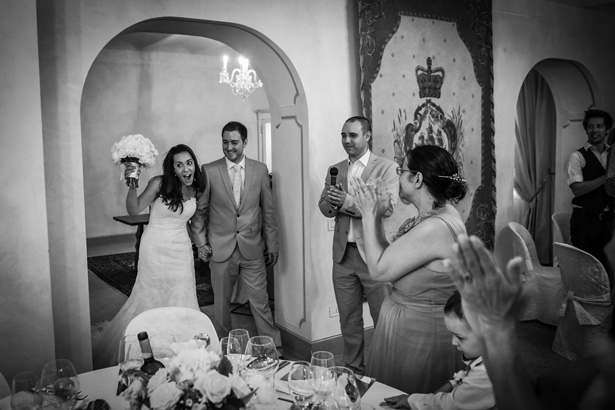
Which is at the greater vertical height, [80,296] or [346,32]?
[346,32]

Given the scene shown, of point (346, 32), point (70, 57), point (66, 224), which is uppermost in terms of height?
point (346, 32)

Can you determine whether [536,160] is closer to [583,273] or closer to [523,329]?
[523,329]

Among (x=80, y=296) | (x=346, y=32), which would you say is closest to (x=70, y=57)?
(x=80, y=296)

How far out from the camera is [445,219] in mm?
2340

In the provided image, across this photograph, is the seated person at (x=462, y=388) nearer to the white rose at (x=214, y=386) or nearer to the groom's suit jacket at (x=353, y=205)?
the white rose at (x=214, y=386)

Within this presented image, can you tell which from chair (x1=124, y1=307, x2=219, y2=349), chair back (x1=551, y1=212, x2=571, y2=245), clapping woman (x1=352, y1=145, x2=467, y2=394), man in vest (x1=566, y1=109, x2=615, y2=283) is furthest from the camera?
chair back (x1=551, y1=212, x2=571, y2=245)

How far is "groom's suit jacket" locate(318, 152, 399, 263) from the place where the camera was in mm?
3771

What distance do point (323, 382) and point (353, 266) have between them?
219cm

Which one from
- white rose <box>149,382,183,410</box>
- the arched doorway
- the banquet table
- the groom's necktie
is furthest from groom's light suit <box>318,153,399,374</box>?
the arched doorway

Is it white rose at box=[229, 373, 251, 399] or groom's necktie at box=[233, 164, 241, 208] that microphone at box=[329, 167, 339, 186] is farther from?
white rose at box=[229, 373, 251, 399]

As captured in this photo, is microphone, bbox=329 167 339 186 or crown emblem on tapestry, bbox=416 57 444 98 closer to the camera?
microphone, bbox=329 167 339 186

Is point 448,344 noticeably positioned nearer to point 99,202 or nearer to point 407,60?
point 407,60

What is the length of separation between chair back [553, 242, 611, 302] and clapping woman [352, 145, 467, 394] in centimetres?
193

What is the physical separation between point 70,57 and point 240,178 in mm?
1481
